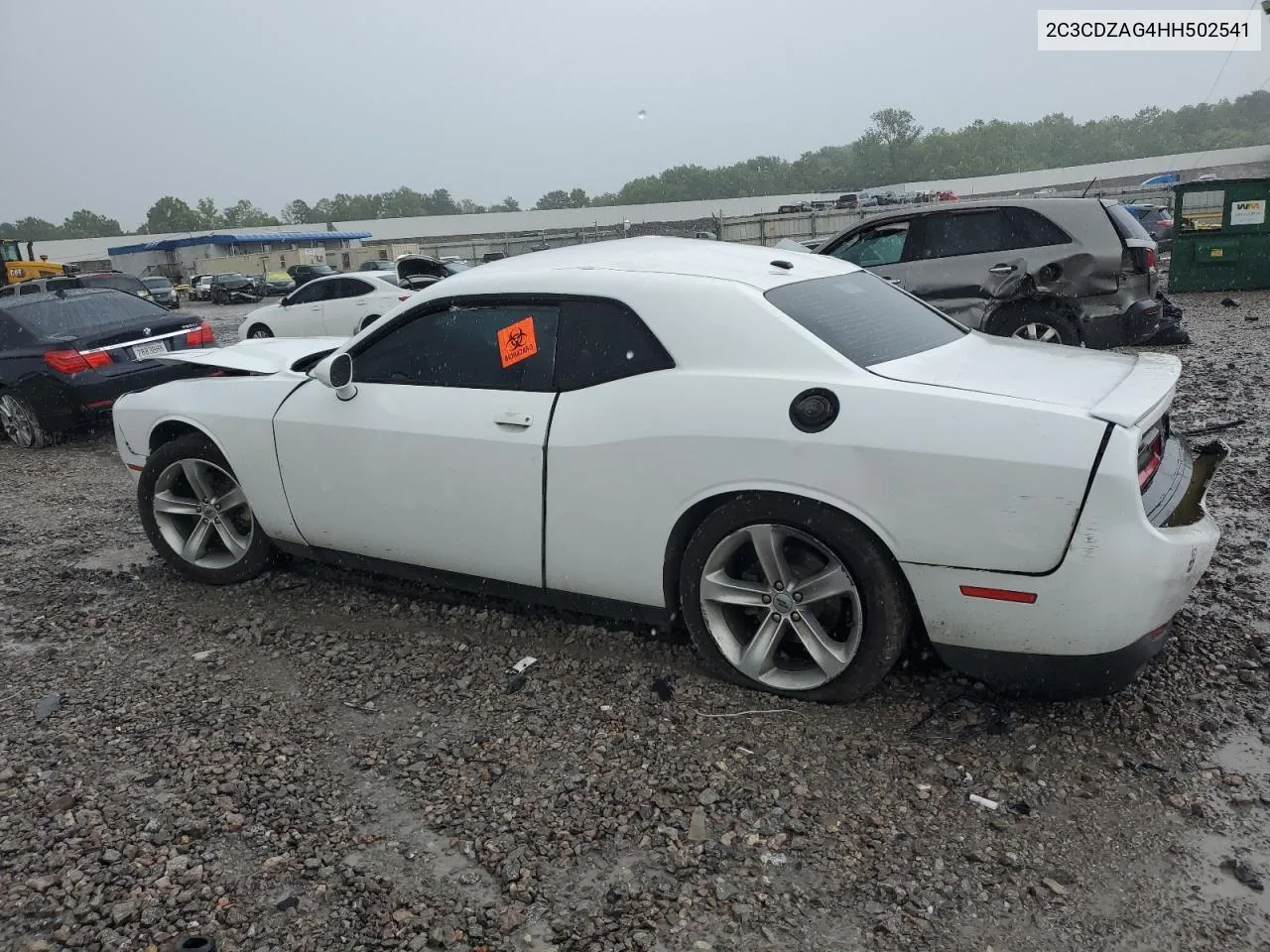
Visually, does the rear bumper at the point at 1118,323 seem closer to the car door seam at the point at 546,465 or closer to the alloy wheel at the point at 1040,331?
the alloy wheel at the point at 1040,331

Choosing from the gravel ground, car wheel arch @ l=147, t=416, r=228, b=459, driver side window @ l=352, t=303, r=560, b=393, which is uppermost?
driver side window @ l=352, t=303, r=560, b=393

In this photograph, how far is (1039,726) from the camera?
309 centimetres

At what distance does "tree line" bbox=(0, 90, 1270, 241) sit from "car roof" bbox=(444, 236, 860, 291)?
112827mm

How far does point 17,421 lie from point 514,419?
7.38 meters

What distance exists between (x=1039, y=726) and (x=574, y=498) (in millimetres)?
1758

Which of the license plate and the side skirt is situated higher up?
the license plate

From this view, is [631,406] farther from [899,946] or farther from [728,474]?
[899,946]

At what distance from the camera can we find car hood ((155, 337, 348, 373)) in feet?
15.0

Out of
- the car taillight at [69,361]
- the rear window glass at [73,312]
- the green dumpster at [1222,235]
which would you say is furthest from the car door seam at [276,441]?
the green dumpster at [1222,235]

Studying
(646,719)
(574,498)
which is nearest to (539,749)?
(646,719)

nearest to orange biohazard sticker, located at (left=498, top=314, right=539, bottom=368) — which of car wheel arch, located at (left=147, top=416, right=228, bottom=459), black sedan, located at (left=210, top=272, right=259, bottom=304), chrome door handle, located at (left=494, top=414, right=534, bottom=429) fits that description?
chrome door handle, located at (left=494, top=414, right=534, bottom=429)

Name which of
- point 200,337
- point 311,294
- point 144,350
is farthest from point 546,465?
point 311,294

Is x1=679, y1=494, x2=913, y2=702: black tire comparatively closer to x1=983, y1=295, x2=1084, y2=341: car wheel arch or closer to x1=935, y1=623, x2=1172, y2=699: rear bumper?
x1=935, y1=623, x2=1172, y2=699: rear bumper

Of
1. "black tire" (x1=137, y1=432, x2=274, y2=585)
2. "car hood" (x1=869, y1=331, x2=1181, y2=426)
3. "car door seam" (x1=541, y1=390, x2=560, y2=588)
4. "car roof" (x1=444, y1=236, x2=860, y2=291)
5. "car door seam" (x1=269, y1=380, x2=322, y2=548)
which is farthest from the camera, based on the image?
"black tire" (x1=137, y1=432, x2=274, y2=585)
